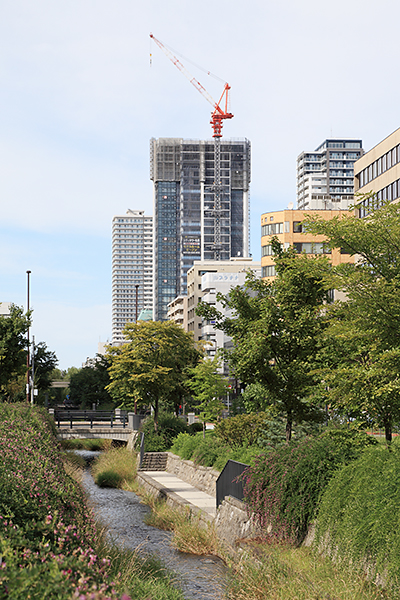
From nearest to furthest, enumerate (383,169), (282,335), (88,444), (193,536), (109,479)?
(193,536), (282,335), (109,479), (88,444), (383,169)

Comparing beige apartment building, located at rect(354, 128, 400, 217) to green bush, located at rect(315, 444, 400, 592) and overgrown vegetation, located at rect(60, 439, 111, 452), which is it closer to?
overgrown vegetation, located at rect(60, 439, 111, 452)

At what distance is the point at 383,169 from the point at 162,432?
108 ft

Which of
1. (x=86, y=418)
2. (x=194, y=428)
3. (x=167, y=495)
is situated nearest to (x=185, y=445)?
(x=167, y=495)

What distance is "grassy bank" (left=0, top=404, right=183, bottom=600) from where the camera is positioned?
3.96 metres

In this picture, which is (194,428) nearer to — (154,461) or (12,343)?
(154,461)

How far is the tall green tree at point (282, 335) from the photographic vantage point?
18.0 meters

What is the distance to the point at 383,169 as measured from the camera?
189 ft

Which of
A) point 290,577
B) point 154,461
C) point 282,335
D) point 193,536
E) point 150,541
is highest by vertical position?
point 282,335

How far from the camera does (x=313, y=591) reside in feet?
32.0

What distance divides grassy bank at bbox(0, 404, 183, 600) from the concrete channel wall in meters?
5.50

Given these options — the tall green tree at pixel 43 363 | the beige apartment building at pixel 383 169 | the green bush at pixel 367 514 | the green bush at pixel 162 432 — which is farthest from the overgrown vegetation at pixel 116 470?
the tall green tree at pixel 43 363

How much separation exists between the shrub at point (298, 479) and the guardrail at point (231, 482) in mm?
1842

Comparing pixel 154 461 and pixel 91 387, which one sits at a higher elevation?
pixel 91 387

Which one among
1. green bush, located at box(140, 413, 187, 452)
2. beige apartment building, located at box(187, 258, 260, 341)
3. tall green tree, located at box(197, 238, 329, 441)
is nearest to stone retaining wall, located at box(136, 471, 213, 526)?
green bush, located at box(140, 413, 187, 452)
